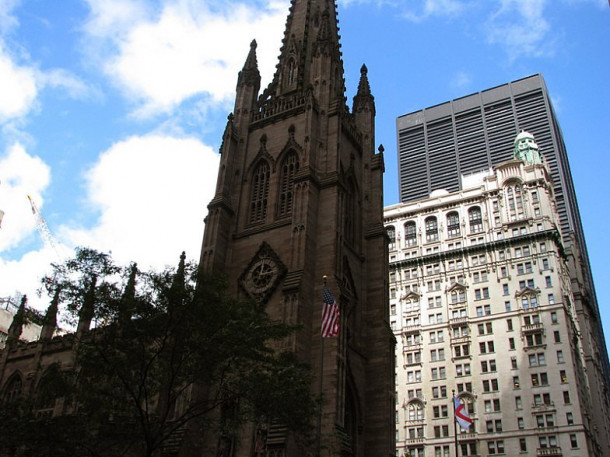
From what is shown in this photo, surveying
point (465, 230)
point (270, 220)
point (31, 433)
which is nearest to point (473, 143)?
point (465, 230)

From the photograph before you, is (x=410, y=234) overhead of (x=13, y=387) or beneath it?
overhead

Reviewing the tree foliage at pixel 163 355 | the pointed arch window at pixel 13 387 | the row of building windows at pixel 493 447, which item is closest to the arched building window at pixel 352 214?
the tree foliage at pixel 163 355

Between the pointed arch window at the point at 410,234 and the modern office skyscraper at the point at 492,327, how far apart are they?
27 cm

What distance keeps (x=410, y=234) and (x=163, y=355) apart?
68840 millimetres

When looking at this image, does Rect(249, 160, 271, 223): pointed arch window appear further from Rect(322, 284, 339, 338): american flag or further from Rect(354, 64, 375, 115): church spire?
Rect(322, 284, 339, 338): american flag

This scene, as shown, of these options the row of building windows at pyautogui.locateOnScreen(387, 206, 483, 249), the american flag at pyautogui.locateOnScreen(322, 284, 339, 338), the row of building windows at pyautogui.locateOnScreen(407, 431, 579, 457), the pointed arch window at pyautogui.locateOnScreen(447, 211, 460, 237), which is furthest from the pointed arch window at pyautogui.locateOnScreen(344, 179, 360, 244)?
the pointed arch window at pyautogui.locateOnScreen(447, 211, 460, 237)

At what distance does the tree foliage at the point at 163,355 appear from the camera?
24.9 meters

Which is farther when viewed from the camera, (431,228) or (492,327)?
(431,228)

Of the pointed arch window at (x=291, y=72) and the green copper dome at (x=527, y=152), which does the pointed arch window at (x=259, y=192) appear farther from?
the green copper dome at (x=527, y=152)

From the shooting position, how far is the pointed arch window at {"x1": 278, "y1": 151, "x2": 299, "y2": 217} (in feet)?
143

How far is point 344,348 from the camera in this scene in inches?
1412

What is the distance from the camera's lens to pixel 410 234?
3607 inches

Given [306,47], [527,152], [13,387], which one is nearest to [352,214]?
[306,47]

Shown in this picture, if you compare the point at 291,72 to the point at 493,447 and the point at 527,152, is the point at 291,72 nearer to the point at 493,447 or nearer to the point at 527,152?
the point at 493,447
